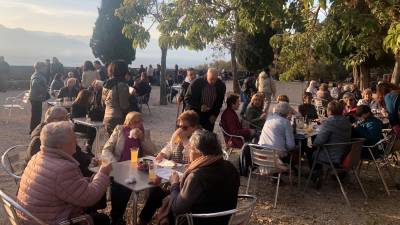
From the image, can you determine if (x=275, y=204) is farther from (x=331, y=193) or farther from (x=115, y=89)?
(x=115, y=89)

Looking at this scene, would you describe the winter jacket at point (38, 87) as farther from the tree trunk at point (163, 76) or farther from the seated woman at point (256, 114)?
the tree trunk at point (163, 76)

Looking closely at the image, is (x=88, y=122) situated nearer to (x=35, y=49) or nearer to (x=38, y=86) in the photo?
(x=38, y=86)

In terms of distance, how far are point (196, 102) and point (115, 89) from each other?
1.34 metres

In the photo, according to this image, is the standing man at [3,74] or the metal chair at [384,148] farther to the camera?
the standing man at [3,74]

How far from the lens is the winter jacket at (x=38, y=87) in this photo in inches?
313

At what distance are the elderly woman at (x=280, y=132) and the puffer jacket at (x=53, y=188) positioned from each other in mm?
2796

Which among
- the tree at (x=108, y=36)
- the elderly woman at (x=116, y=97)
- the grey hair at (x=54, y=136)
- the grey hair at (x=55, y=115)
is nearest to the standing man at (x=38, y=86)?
the elderly woman at (x=116, y=97)

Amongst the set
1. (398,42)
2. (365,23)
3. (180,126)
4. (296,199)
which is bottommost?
(296,199)

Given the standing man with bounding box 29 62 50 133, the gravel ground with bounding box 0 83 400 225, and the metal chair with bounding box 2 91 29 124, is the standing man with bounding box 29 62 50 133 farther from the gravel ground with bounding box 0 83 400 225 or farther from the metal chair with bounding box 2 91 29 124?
the gravel ground with bounding box 0 83 400 225

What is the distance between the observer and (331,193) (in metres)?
5.43

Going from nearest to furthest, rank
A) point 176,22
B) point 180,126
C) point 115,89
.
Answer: point 180,126 → point 115,89 → point 176,22

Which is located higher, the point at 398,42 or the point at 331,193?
the point at 398,42

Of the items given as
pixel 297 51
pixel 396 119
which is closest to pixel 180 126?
pixel 396 119

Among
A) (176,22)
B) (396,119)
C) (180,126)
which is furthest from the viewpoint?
(176,22)
